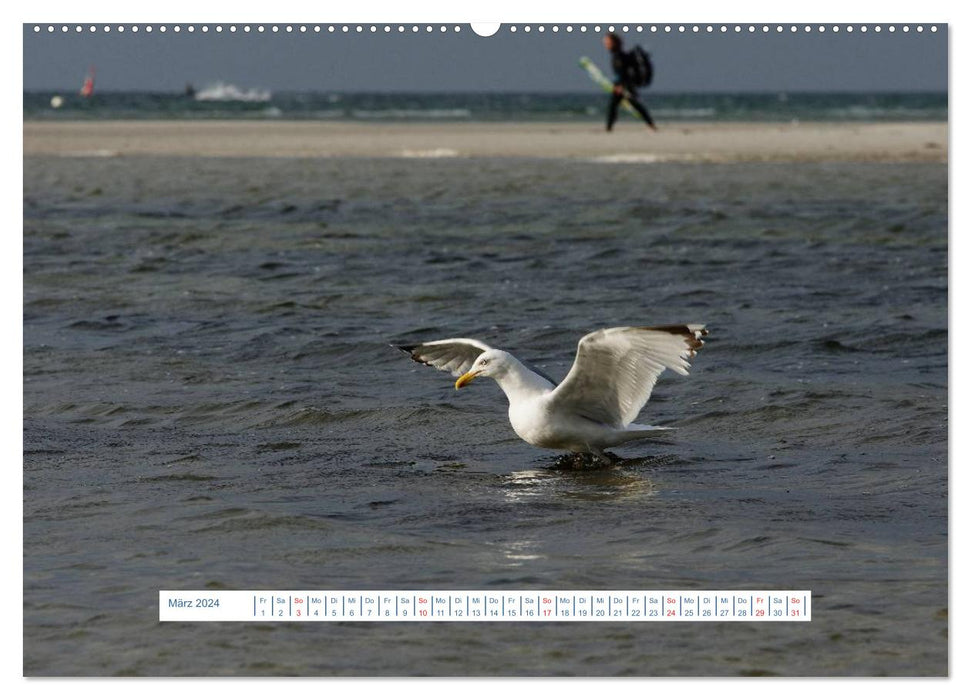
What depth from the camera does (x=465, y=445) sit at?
959 cm

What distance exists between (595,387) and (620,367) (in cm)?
19

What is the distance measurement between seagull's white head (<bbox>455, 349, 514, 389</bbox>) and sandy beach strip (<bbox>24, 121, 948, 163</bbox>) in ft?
66.7

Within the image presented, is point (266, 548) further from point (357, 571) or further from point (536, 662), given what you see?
point (536, 662)

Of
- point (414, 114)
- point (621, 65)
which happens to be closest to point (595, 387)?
point (621, 65)

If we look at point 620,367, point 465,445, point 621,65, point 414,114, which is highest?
point 621,65

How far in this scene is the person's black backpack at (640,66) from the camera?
23.4 ft

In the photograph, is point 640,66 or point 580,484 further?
point 580,484

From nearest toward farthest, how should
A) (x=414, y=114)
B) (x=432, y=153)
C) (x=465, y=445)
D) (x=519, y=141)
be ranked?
(x=465, y=445)
(x=432, y=153)
(x=519, y=141)
(x=414, y=114)

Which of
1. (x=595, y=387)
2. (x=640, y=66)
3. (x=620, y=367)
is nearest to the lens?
(x=640, y=66)

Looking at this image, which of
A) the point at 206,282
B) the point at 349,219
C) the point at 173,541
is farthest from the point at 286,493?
the point at 349,219

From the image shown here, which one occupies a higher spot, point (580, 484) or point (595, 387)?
point (595, 387)

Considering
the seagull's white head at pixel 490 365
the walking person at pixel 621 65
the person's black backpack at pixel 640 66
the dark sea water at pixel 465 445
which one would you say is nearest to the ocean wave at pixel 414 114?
the dark sea water at pixel 465 445

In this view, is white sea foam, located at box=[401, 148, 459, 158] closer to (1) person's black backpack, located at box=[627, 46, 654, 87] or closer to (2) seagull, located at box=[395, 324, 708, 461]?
(2) seagull, located at box=[395, 324, 708, 461]

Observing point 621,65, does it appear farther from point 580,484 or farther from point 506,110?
point 506,110
